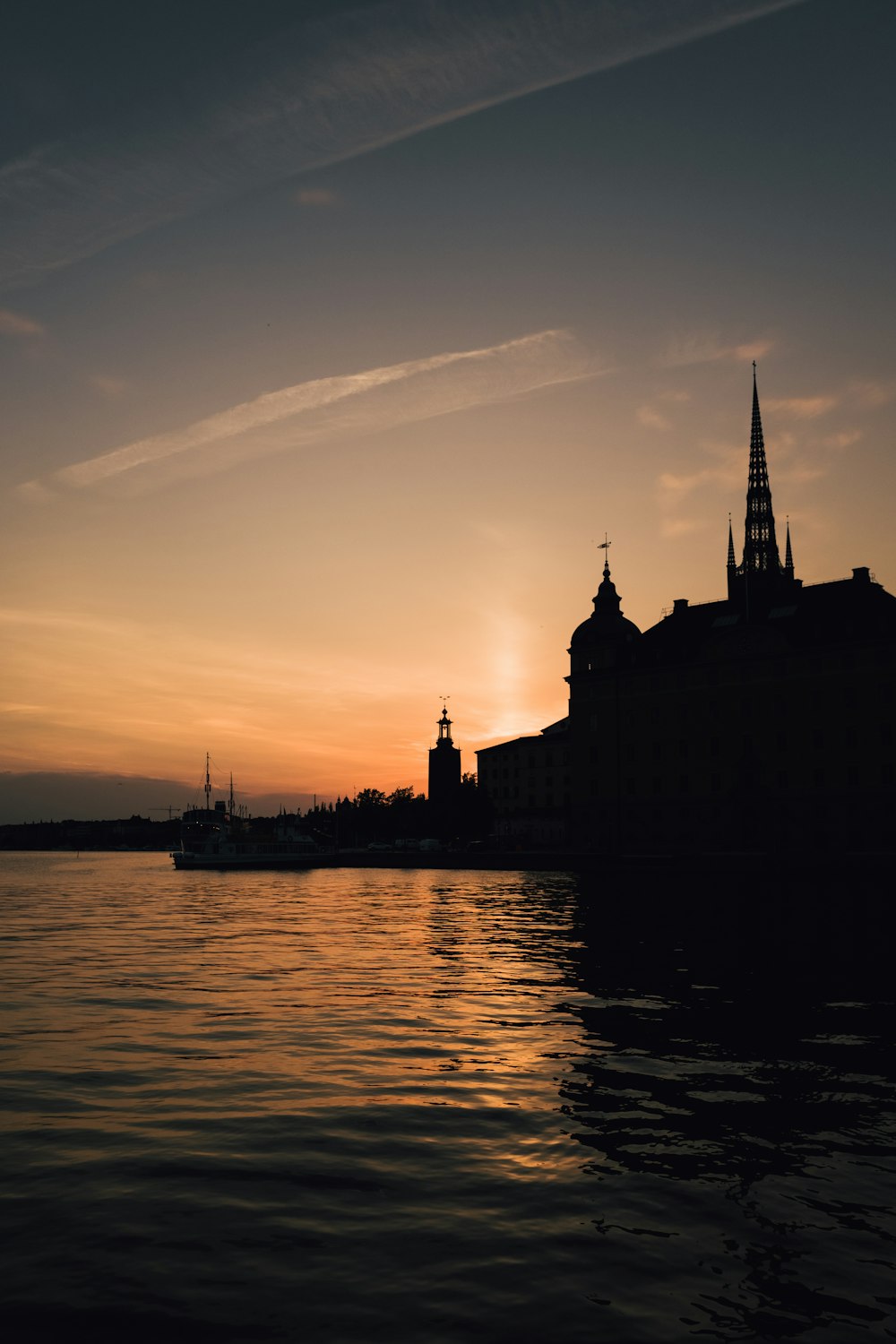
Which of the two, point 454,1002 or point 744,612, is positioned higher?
point 744,612

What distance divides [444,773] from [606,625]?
58.6m

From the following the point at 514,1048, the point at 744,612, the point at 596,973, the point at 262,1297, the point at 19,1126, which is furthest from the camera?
the point at 744,612

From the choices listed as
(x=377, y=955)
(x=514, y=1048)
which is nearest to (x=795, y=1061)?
(x=514, y=1048)

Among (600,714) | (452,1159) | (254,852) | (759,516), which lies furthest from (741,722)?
(452,1159)

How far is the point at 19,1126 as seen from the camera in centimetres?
1295

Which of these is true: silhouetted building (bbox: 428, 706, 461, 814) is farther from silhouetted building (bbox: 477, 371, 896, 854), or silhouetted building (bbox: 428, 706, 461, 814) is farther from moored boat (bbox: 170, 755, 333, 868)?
silhouetted building (bbox: 477, 371, 896, 854)

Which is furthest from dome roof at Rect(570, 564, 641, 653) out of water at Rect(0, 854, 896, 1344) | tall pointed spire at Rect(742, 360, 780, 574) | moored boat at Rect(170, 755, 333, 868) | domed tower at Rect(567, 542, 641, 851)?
water at Rect(0, 854, 896, 1344)

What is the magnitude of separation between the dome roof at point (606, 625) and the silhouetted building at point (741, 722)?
0.15 meters

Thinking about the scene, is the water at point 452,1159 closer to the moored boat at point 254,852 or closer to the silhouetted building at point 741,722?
the silhouetted building at point 741,722

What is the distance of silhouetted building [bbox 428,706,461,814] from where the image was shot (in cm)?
17125

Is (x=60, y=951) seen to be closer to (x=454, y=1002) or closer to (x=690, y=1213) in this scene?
(x=454, y=1002)

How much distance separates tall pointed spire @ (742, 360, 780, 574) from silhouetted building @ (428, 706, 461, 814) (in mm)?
57365

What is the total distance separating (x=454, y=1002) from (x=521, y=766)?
16581cm

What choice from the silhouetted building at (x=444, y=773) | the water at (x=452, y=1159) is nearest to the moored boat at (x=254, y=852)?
the silhouetted building at (x=444, y=773)
